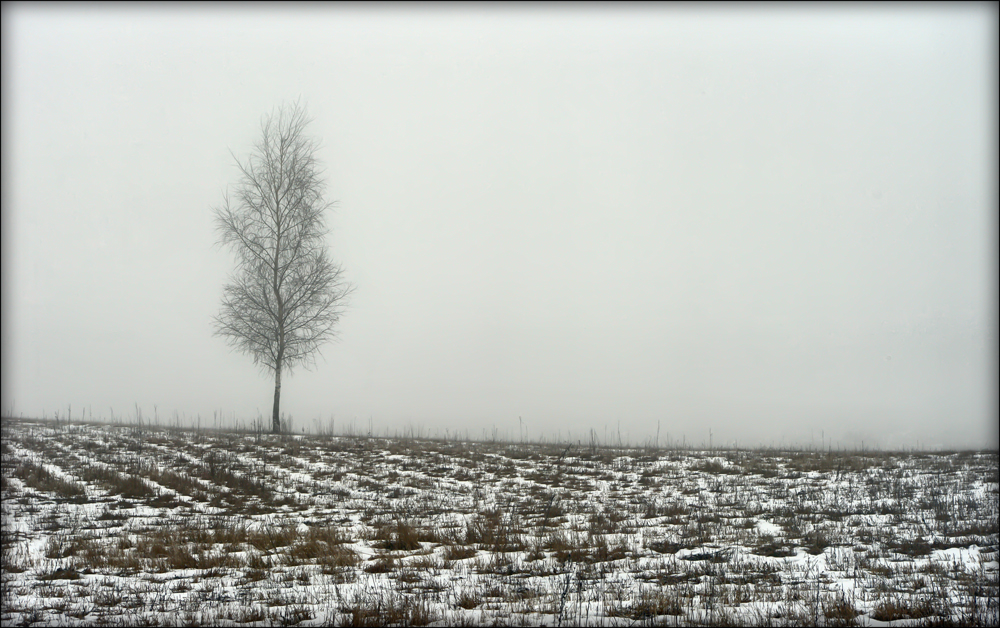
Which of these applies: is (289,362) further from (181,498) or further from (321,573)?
(321,573)

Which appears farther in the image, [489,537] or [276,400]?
[276,400]

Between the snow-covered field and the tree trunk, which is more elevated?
the tree trunk

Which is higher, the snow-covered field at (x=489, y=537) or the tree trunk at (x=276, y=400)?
the tree trunk at (x=276, y=400)

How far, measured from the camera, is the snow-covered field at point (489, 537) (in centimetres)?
586

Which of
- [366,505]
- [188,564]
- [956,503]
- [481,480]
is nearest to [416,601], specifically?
[188,564]

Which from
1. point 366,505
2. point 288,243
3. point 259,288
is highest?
point 288,243

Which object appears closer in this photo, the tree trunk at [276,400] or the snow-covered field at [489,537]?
the snow-covered field at [489,537]

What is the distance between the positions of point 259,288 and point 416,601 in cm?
→ 1693

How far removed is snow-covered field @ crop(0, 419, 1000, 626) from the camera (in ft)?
19.2

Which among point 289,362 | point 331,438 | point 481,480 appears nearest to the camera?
point 481,480

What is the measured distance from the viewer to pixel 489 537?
Answer: 28.6 ft

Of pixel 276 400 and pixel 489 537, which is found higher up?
pixel 276 400

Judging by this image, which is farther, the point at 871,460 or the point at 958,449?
the point at 958,449

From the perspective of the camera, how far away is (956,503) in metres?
10.0
